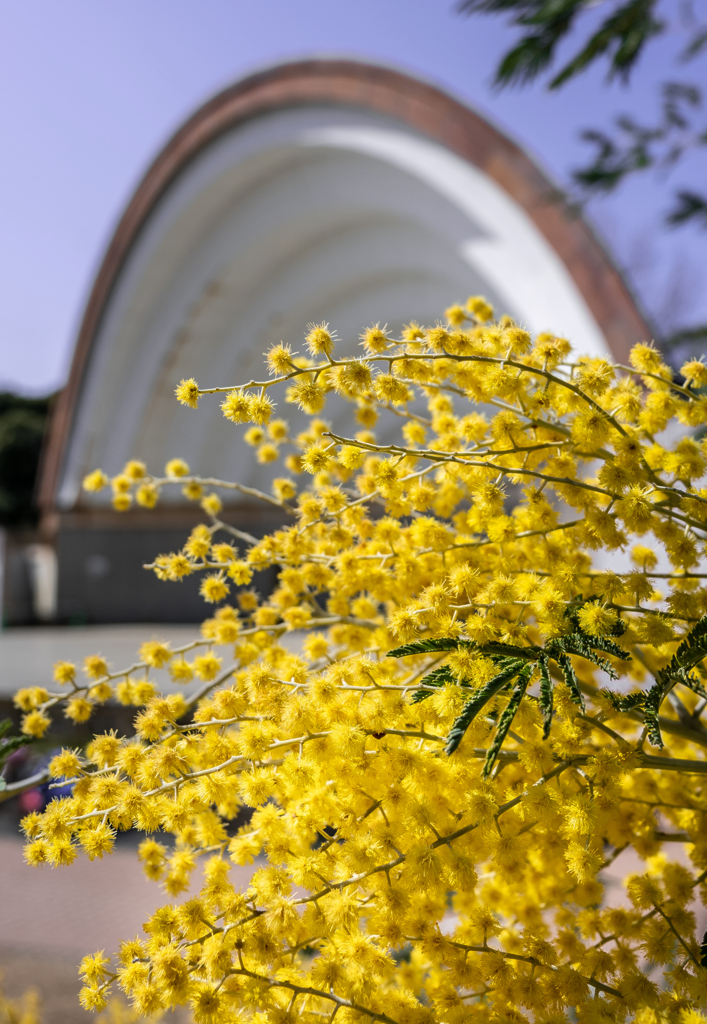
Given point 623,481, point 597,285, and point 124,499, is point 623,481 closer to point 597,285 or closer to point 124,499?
point 124,499

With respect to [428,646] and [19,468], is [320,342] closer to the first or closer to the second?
[428,646]

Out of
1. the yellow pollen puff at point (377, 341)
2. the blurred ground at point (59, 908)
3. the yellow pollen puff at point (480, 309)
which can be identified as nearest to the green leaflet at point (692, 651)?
the yellow pollen puff at point (377, 341)

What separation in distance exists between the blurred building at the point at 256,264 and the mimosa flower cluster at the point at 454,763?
4.42 m

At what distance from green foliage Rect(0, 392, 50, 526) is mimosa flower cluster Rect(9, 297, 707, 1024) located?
15.0m

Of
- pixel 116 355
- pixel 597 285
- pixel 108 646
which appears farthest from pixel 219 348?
pixel 597 285

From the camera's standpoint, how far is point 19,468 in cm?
1473

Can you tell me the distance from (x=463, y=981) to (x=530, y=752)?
0.23m

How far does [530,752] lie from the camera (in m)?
0.69

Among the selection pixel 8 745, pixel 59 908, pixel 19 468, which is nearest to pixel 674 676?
pixel 8 745

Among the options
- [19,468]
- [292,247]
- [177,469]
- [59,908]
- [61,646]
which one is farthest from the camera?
[19,468]

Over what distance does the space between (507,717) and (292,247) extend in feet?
26.7

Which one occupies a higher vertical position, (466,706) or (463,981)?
(466,706)

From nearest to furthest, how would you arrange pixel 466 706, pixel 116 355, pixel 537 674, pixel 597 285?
pixel 466 706, pixel 537 674, pixel 597 285, pixel 116 355

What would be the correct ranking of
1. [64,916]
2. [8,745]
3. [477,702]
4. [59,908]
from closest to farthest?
[477,702], [8,745], [64,916], [59,908]
